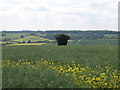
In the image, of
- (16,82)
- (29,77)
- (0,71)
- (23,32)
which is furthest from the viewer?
(23,32)

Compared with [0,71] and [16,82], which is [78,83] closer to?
[16,82]

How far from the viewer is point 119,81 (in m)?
8.23

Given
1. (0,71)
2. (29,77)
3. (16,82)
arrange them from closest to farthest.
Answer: (16,82) < (29,77) < (0,71)

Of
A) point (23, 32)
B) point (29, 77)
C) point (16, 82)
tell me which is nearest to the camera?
point (16, 82)

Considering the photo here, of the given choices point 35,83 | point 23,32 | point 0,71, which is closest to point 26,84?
point 35,83

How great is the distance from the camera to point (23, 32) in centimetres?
11075

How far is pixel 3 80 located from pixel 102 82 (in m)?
4.07

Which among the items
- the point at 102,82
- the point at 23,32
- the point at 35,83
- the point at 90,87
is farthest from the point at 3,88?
the point at 23,32

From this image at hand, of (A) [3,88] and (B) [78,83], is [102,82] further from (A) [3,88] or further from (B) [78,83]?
(A) [3,88]

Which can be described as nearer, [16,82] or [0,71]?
[16,82]

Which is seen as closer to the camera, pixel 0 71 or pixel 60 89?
pixel 60 89

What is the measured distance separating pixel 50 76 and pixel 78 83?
139 cm

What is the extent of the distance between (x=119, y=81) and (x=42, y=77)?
3.40 m

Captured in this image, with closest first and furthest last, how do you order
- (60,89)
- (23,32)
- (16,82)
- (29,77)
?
(60,89)
(16,82)
(29,77)
(23,32)
